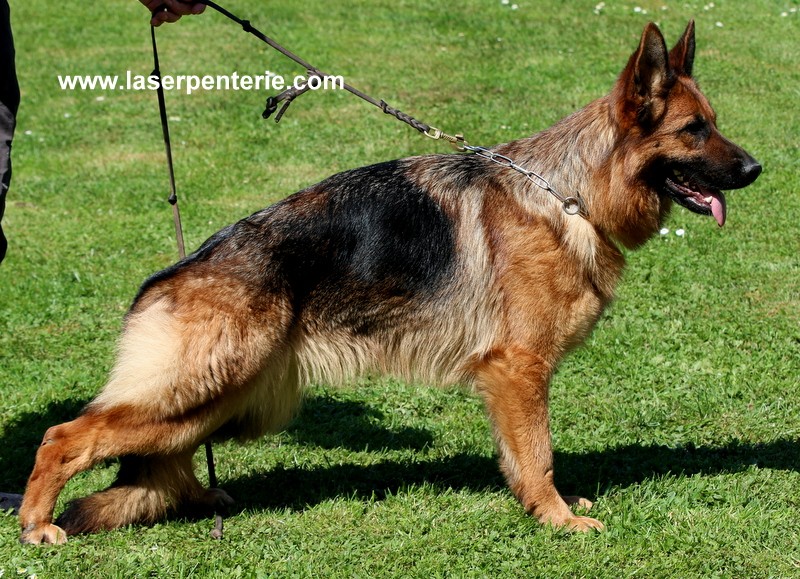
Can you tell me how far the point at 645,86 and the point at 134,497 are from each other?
10.5 feet

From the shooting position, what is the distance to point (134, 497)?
4.57m

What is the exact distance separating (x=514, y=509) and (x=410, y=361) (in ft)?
3.11

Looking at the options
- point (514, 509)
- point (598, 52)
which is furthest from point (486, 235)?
point (598, 52)

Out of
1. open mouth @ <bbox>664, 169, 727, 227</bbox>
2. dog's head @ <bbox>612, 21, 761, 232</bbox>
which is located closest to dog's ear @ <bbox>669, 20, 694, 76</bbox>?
dog's head @ <bbox>612, 21, 761, 232</bbox>

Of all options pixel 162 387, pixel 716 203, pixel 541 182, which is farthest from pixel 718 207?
pixel 162 387

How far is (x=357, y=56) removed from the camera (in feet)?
44.2

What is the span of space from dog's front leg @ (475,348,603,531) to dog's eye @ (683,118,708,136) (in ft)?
4.38

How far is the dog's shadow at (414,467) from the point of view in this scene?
514cm

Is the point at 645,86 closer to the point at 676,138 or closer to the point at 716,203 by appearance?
the point at 676,138

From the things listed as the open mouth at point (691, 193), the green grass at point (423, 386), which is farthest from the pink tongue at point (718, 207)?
the green grass at point (423, 386)

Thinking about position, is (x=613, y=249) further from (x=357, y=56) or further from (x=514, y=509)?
(x=357, y=56)

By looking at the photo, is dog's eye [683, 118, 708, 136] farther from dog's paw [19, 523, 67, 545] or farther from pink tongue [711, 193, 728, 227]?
dog's paw [19, 523, 67, 545]

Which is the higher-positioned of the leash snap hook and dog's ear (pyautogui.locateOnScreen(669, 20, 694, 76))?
dog's ear (pyautogui.locateOnScreen(669, 20, 694, 76))

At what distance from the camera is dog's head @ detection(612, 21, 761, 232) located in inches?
175
